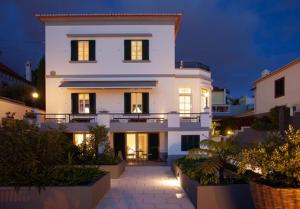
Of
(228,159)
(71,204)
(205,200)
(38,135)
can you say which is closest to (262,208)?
(205,200)

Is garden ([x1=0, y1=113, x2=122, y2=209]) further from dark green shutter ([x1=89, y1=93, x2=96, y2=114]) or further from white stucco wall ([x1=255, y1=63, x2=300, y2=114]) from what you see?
white stucco wall ([x1=255, y1=63, x2=300, y2=114])

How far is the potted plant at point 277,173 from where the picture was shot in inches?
207

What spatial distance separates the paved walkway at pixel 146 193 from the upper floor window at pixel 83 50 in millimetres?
10291

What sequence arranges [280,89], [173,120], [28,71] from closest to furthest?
[173,120], [280,89], [28,71]

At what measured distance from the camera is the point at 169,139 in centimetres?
2030

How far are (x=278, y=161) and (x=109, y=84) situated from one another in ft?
56.4

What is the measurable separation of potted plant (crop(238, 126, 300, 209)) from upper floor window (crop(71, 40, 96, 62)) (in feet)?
59.9

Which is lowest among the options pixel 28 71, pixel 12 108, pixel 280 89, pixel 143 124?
pixel 143 124

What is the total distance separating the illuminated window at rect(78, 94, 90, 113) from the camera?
22.7 metres

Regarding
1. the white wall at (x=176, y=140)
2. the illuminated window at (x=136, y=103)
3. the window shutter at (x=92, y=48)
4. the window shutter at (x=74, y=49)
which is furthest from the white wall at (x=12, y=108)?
the white wall at (x=176, y=140)

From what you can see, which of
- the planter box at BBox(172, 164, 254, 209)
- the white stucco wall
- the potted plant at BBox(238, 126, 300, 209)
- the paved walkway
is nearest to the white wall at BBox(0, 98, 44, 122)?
the paved walkway

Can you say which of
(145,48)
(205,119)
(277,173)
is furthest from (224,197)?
(145,48)

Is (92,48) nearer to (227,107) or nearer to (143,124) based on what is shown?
(143,124)

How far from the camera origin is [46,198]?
26.1ft
